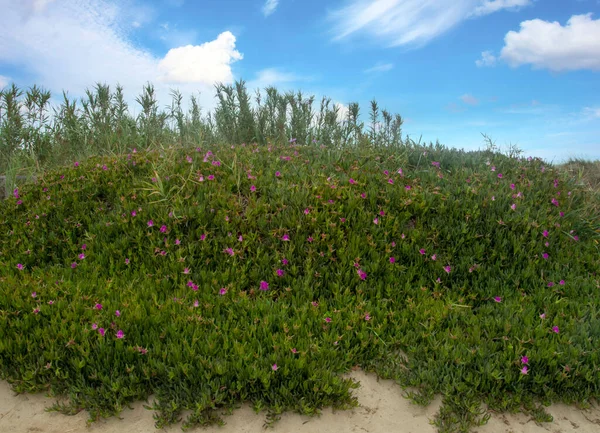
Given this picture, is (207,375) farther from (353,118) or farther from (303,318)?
(353,118)

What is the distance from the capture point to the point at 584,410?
141 inches

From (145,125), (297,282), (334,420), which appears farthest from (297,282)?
(145,125)

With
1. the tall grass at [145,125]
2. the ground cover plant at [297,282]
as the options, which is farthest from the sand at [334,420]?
the tall grass at [145,125]

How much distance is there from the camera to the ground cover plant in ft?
11.4

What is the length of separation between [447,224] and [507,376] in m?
2.23

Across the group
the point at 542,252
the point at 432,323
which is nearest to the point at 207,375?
the point at 432,323

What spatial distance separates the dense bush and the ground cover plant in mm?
20

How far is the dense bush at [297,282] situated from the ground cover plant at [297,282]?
2 centimetres

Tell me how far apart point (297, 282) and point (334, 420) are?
62.4 inches

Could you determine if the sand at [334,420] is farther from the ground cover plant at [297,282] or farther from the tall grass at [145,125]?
the tall grass at [145,125]

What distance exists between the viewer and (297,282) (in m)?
4.64

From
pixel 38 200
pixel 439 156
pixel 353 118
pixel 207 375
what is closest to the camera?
pixel 207 375

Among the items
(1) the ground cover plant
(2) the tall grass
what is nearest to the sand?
(1) the ground cover plant

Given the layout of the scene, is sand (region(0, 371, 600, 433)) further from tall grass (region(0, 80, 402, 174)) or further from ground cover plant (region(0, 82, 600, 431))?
tall grass (region(0, 80, 402, 174))
